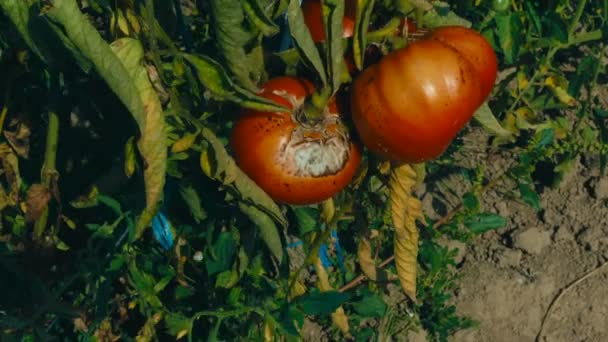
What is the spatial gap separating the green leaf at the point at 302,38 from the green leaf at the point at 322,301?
1.17 feet

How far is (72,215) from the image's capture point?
1.73 m

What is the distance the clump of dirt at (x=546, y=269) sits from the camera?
1973 mm

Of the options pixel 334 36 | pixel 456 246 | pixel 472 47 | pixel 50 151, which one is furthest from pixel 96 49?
pixel 456 246

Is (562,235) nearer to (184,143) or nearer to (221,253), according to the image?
(221,253)

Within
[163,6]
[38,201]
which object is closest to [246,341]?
[38,201]

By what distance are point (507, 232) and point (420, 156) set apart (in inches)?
35.8

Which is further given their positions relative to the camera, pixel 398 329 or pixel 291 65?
pixel 398 329

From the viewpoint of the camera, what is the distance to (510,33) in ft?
5.47

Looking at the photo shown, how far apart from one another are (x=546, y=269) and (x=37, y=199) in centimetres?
123

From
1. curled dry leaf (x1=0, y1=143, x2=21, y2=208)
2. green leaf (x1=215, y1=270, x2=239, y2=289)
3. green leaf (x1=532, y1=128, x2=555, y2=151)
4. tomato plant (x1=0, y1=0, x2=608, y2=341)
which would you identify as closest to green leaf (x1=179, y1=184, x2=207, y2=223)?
tomato plant (x1=0, y1=0, x2=608, y2=341)

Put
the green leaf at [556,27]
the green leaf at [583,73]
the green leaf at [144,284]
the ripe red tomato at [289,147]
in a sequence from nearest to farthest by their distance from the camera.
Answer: the ripe red tomato at [289,147], the green leaf at [144,284], the green leaf at [556,27], the green leaf at [583,73]

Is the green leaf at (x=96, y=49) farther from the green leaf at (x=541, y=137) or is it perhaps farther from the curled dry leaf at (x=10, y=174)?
the green leaf at (x=541, y=137)

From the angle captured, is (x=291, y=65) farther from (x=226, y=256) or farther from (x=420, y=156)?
(x=226, y=256)

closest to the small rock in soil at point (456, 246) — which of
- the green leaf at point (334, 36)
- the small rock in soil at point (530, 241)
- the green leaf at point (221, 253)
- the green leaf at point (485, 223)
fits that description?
the small rock in soil at point (530, 241)
